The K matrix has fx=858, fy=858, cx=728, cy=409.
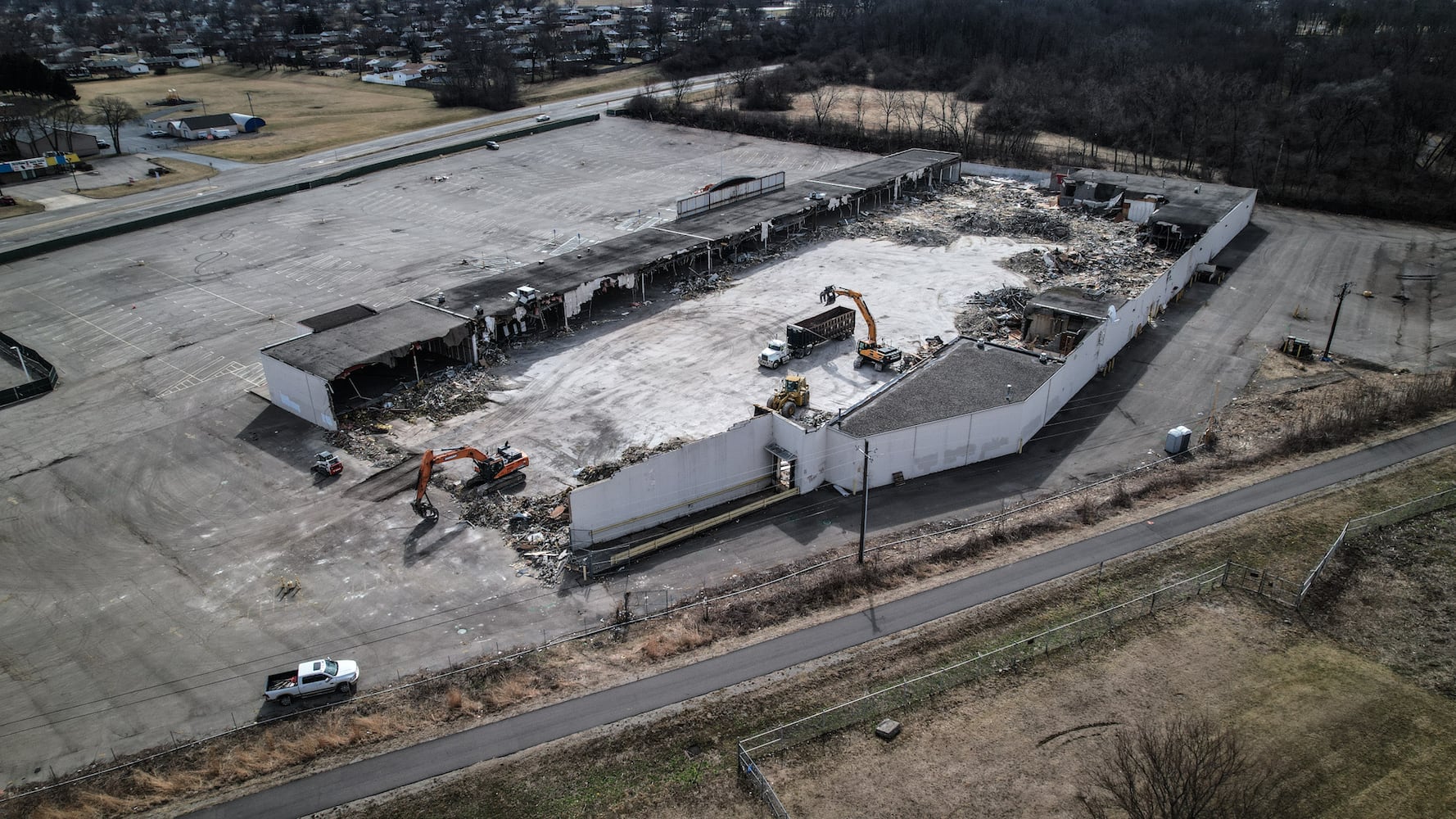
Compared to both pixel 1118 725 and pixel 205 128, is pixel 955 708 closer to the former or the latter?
pixel 1118 725

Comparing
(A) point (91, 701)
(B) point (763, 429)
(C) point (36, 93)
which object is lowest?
(A) point (91, 701)

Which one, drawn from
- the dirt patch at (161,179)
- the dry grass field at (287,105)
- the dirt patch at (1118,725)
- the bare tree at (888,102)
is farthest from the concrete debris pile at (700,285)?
the dry grass field at (287,105)

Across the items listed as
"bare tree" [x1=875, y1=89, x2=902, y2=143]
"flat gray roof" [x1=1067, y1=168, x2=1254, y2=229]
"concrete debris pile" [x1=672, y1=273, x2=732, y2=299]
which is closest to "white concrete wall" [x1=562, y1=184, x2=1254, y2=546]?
"concrete debris pile" [x1=672, y1=273, x2=732, y2=299]

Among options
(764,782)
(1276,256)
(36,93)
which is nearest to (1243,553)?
(764,782)

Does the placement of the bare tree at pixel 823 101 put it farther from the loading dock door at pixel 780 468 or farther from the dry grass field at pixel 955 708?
the dry grass field at pixel 955 708

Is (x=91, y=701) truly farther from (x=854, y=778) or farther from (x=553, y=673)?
(x=854, y=778)

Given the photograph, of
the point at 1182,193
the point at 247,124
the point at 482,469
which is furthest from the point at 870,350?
the point at 247,124
